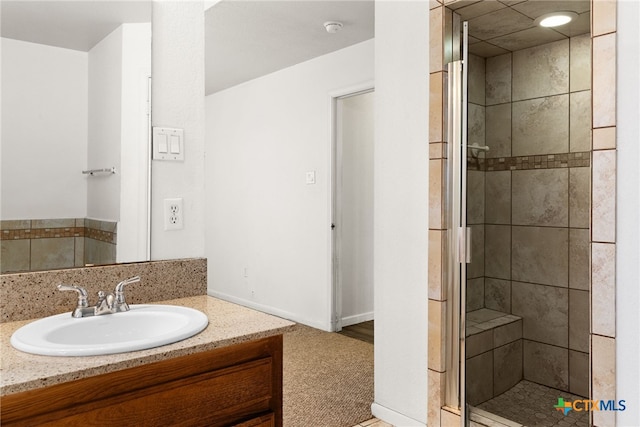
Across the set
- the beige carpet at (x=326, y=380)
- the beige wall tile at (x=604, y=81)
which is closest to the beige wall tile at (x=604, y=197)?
the beige wall tile at (x=604, y=81)

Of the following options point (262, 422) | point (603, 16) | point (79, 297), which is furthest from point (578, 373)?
point (79, 297)

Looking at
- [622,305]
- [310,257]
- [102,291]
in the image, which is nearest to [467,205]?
[622,305]

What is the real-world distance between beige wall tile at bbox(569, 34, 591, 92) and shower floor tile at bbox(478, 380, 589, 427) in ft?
5.33

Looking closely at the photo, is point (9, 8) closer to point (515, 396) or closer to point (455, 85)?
point (455, 85)

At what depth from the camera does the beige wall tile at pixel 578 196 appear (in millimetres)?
2572

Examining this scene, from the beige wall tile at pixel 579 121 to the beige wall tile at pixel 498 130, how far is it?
0.33 meters

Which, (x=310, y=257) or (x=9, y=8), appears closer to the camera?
(x=9, y=8)

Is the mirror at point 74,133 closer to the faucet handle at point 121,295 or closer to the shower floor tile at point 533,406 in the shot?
the faucet handle at point 121,295

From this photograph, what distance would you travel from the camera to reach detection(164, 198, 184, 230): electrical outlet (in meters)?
1.68

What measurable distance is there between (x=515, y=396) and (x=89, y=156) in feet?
7.81

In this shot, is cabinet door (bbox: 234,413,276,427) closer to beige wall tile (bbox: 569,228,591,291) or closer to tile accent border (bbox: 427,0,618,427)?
tile accent border (bbox: 427,0,618,427)

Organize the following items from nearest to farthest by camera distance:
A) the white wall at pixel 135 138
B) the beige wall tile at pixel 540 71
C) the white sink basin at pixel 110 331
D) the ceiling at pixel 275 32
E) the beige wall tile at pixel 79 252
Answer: the white sink basin at pixel 110 331 < the beige wall tile at pixel 79 252 < the white wall at pixel 135 138 < the beige wall tile at pixel 540 71 < the ceiling at pixel 275 32

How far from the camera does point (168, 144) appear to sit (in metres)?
1.69

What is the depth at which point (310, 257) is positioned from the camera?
14.0 feet
